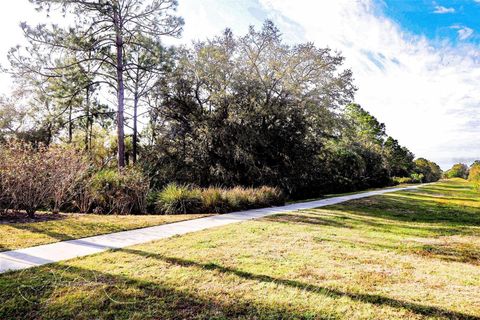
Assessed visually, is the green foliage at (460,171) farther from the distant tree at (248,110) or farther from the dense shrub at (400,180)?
the distant tree at (248,110)

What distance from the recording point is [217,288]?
3457 millimetres

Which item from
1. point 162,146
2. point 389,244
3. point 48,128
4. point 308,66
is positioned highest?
point 308,66

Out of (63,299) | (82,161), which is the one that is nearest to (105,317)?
(63,299)

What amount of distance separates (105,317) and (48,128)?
60.7 ft

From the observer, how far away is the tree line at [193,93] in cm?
1520

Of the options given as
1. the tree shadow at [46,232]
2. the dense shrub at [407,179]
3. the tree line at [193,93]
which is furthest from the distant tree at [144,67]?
the dense shrub at [407,179]

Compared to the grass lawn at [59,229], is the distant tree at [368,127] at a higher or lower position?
higher

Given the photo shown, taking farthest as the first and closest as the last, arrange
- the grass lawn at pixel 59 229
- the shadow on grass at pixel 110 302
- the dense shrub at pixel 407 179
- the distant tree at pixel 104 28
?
the dense shrub at pixel 407 179 < the distant tree at pixel 104 28 < the grass lawn at pixel 59 229 < the shadow on grass at pixel 110 302

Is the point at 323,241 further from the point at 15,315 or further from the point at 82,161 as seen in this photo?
the point at 82,161

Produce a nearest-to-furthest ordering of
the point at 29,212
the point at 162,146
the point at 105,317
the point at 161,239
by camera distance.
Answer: the point at 105,317 < the point at 161,239 < the point at 29,212 < the point at 162,146

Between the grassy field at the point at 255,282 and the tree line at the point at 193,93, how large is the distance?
10.4 m

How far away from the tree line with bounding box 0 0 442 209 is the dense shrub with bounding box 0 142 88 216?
5.69 meters

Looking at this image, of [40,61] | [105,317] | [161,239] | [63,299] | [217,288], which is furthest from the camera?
[40,61]

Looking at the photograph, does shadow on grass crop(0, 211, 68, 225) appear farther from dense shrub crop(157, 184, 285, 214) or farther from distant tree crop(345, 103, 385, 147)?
distant tree crop(345, 103, 385, 147)
